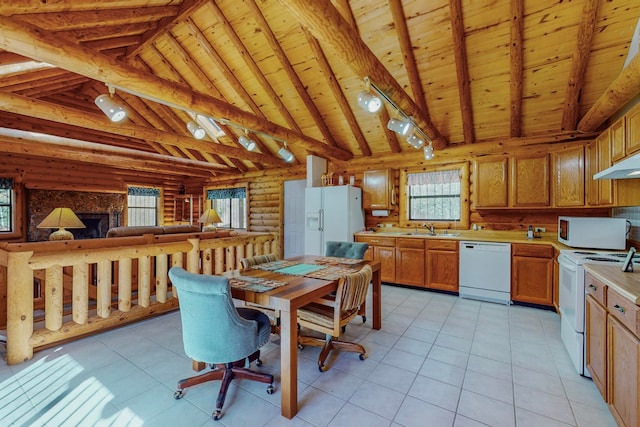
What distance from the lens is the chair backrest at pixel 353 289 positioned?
7.15ft

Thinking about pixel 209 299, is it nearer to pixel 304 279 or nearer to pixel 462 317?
pixel 304 279

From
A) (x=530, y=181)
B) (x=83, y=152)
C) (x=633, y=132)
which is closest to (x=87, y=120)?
(x=83, y=152)

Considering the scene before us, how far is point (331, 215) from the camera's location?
5.49 meters

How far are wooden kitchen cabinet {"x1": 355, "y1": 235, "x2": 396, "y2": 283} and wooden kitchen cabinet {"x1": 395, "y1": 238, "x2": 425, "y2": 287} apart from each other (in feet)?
0.24

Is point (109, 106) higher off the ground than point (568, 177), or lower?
higher

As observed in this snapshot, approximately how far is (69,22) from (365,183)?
4.80 m

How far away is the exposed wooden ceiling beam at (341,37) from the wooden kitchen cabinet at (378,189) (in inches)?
90.3

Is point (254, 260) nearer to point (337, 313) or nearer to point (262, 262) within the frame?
point (262, 262)

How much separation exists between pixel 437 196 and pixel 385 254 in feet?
4.87

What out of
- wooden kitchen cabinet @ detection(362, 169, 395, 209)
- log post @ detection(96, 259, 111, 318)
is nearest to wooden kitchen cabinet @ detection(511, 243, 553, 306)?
wooden kitchen cabinet @ detection(362, 169, 395, 209)

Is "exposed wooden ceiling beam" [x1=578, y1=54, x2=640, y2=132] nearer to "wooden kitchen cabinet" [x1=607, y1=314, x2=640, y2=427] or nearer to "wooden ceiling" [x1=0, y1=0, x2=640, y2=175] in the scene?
"wooden ceiling" [x1=0, y1=0, x2=640, y2=175]

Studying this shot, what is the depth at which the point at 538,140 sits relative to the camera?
14.1 feet

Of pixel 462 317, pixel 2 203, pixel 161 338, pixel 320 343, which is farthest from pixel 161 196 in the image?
pixel 462 317

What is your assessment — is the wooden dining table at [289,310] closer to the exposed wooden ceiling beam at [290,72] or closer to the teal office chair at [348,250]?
the teal office chair at [348,250]
